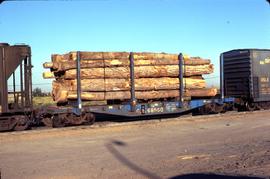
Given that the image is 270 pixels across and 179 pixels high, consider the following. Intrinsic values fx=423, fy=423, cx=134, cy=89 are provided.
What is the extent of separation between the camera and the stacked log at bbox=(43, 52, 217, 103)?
16641 mm

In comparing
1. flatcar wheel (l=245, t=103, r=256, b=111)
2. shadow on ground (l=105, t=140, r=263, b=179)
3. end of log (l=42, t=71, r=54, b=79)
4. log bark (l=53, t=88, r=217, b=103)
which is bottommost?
shadow on ground (l=105, t=140, r=263, b=179)

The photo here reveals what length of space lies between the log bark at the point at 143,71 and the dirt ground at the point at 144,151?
225 centimetres

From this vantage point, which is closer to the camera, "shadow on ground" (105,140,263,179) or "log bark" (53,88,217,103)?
"shadow on ground" (105,140,263,179)

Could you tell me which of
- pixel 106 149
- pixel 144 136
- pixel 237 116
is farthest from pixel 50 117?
pixel 237 116

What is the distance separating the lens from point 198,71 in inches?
771

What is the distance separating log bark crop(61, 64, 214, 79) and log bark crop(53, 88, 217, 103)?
0.68 metres

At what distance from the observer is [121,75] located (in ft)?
57.3

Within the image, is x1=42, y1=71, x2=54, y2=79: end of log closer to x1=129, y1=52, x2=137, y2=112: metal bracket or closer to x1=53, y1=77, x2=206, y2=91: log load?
x1=53, y1=77, x2=206, y2=91: log load

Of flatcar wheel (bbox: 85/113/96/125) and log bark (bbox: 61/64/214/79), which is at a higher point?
log bark (bbox: 61/64/214/79)

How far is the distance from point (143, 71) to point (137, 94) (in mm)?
1015

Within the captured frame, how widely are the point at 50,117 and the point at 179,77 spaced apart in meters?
6.10

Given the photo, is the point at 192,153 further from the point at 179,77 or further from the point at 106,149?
the point at 179,77

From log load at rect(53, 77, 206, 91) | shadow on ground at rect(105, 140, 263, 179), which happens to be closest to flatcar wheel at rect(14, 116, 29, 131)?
log load at rect(53, 77, 206, 91)

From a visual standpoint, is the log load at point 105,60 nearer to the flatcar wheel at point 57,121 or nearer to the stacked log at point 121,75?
the stacked log at point 121,75
